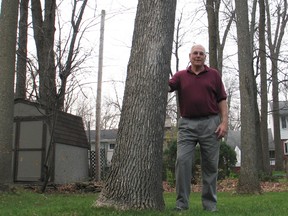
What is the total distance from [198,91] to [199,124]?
0.40m

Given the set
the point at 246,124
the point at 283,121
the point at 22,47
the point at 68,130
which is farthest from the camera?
the point at 283,121

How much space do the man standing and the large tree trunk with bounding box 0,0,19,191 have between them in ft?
17.3

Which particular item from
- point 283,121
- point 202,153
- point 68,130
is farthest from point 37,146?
point 283,121

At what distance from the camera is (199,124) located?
207 inches

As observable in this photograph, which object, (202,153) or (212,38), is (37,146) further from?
(202,153)

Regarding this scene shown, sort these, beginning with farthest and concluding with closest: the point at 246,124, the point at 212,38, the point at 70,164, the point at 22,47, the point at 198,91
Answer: the point at 70,164 → the point at 212,38 → the point at 22,47 → the point at 246,124 → the point at 198,91

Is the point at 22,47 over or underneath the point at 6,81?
over

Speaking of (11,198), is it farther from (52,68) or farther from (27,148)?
(27,148)

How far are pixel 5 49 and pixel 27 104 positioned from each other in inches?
228

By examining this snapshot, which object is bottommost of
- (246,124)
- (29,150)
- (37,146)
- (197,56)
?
(29,150)

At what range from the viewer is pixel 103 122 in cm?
5769

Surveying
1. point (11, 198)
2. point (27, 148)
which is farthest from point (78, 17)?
point (11, 198)

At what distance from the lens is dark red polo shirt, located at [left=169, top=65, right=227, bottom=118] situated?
524 centimetres

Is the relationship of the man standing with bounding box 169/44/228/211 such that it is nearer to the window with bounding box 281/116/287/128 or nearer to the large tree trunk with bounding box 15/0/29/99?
the large tree trunk with bounding box 15/0/29/99
